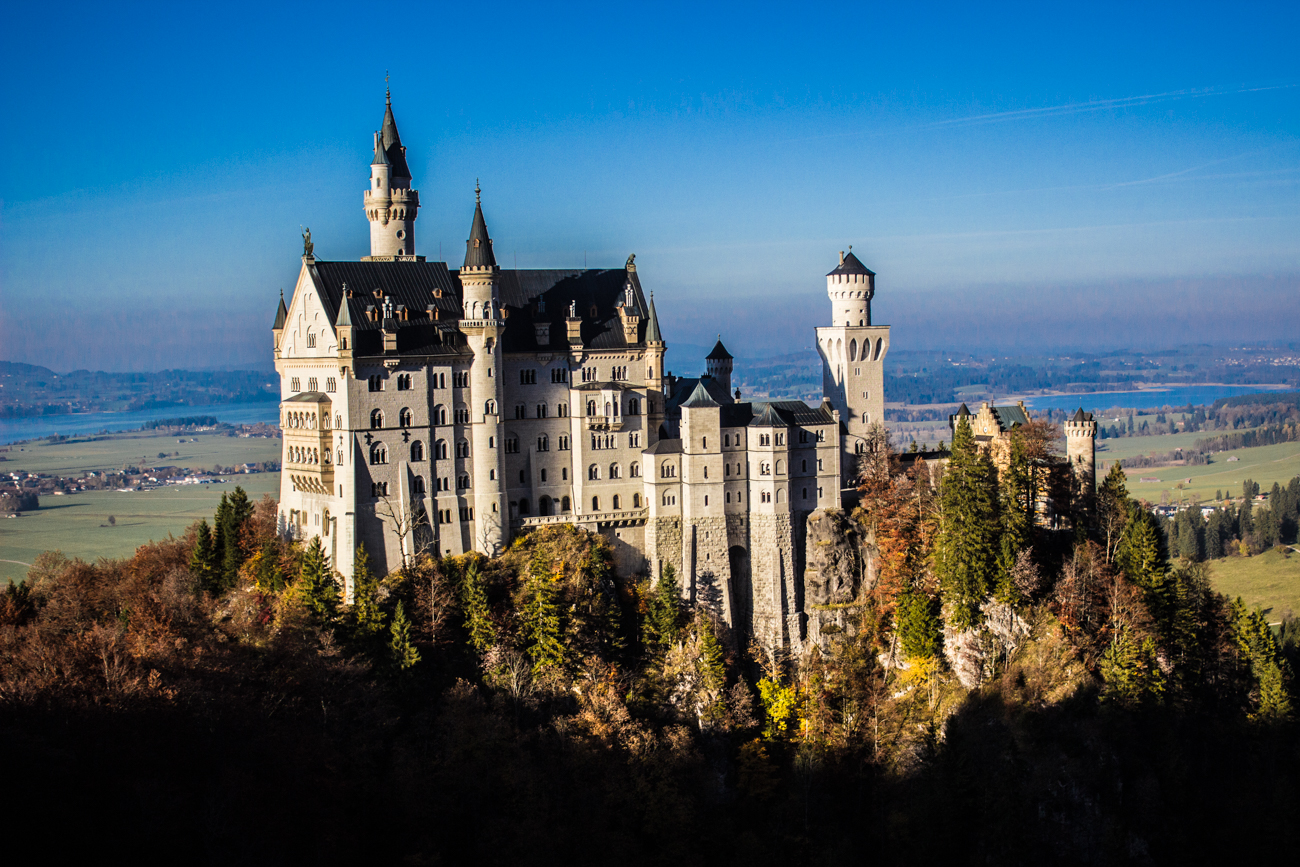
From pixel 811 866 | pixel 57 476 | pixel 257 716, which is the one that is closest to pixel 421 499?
pixel 257 716

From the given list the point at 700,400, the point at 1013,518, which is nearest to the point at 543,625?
the point at 700,400

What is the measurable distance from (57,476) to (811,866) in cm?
15152

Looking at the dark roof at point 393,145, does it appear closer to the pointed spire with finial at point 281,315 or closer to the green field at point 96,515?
the pointed spire with finial at point 281,315

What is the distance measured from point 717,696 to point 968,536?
57.7ft

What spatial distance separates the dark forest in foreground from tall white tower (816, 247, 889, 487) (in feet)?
20.5

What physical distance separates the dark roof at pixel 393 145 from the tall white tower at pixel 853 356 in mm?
30125

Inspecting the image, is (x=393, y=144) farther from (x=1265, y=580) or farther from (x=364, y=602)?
(x=1265, y=580)

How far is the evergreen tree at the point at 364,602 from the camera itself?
223 ft

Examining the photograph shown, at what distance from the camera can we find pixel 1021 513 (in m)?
73.0

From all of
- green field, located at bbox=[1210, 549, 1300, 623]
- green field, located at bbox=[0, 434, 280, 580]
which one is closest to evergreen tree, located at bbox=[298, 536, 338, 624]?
green field, located at bbox=[0, 434, 280, 580]

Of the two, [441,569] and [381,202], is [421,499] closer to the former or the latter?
[441,569]

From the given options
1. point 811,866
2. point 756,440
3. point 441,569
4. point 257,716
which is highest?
point 756,440

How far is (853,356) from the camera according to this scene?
84375 mm

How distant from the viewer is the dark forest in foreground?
61250 mm
